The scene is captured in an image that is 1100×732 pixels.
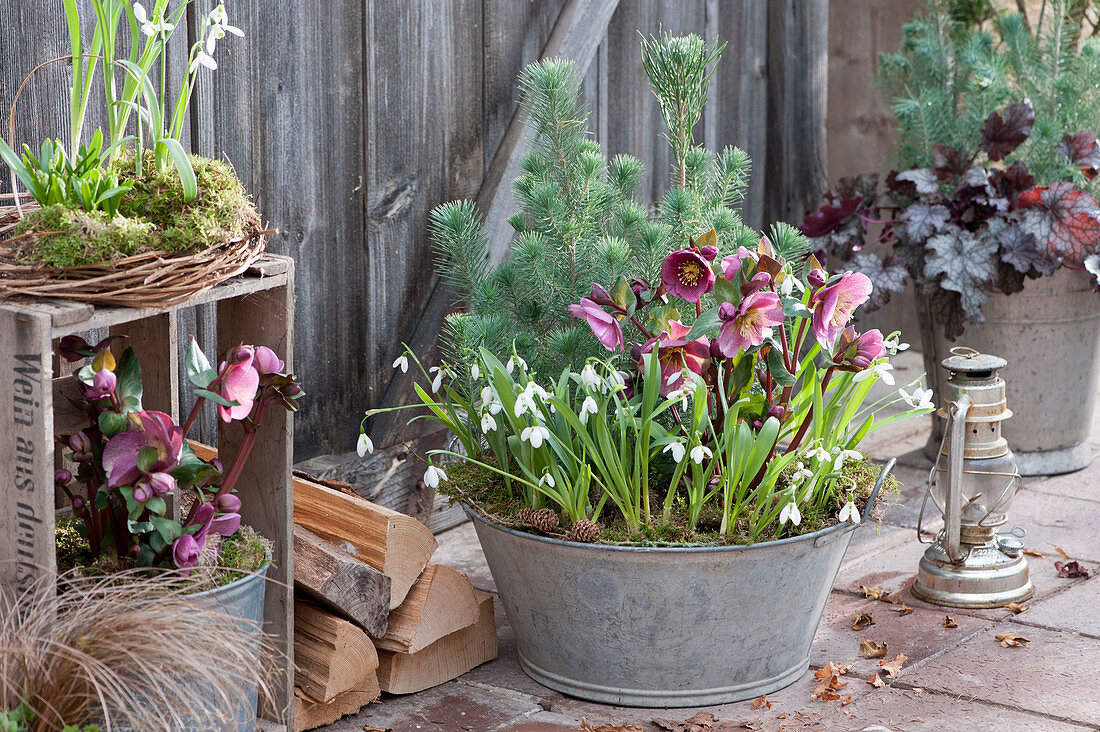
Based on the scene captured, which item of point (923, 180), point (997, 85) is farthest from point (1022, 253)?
point (997, 85)

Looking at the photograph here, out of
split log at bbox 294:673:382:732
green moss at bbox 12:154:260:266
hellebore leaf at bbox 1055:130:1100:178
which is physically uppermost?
hellebore leaf at bbox 1055:130:1100:178

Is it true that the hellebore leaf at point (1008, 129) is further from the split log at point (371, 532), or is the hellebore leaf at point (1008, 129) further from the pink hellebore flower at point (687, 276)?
the split log at point (371, 532)

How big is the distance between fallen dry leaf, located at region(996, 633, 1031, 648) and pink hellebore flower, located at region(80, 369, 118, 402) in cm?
191

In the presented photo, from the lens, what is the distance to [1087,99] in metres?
3.79

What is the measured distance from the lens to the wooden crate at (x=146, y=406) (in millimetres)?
1594

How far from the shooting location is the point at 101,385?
1693 mm

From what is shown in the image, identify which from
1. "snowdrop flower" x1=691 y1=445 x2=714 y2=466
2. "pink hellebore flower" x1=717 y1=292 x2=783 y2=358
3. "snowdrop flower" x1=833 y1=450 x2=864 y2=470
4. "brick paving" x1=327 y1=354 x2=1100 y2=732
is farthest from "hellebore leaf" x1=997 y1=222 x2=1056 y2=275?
"snowdrop flower" x1=691 y1=445 x2=714 y2=466

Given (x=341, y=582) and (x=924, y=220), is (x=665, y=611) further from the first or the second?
(x=924, y=220)

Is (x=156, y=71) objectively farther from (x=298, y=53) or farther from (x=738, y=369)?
(x=738, y=369)

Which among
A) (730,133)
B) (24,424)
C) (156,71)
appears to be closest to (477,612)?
(24,424)

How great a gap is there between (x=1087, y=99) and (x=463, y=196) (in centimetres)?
211

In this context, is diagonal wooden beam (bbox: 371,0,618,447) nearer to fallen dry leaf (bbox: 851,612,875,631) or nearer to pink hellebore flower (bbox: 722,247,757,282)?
pink hellebore flower (bbox: 722,247,757,282)

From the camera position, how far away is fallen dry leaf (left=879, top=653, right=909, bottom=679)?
2389 mm

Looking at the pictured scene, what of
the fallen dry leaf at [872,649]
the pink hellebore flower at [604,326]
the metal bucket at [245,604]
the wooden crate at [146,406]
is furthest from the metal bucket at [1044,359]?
the metal bucket at [245,604]
